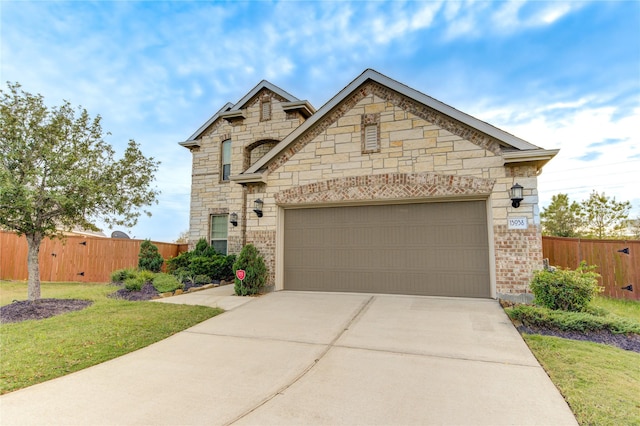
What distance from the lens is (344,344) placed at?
4.61m

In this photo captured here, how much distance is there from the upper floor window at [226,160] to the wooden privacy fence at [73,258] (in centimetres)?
437

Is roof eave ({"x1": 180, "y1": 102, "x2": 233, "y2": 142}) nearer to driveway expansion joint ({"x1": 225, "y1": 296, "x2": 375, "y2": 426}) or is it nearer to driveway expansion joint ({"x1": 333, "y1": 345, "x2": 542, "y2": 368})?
driveway expansion joint ({"x1": 225, "y1": 296, "x2": 375, "y2": 426})

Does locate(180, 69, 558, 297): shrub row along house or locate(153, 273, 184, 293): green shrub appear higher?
locate(180, 69, 558, 297): shrub row along house

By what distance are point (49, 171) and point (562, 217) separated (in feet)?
73.4

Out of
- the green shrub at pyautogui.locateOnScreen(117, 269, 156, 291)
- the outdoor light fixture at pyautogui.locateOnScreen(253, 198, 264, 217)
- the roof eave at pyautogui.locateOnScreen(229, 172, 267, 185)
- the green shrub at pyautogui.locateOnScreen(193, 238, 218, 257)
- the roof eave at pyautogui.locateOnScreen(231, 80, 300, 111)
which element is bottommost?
the green shrub at pyautogui.locateOnScreen(117, 269, 156, 291)

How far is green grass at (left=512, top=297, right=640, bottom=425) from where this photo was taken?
276 centimetres

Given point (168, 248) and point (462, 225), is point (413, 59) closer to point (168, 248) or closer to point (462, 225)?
point (462, 225)

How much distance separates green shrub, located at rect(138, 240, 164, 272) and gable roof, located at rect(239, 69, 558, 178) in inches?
198

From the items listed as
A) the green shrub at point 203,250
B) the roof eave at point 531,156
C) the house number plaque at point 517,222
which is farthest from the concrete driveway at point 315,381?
the green shrub at point 203,250

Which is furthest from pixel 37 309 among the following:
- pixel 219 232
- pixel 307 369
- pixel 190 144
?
pixel 190 144

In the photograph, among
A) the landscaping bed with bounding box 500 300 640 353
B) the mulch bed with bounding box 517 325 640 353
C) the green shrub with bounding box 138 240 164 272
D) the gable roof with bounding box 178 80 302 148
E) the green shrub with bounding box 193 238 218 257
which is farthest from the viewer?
the gable roof with bounding box 178 80 302 148

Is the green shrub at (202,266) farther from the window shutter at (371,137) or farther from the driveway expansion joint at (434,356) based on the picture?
the driveway expansion joint at (434,356)

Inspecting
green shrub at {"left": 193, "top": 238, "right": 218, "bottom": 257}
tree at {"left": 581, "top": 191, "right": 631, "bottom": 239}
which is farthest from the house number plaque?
tree at {"left": 581, "top": 191, "right": 631, "bottom": 239}

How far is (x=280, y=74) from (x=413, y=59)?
574 cm
